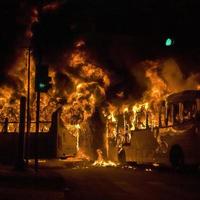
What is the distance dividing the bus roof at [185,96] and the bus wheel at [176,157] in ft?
6.54

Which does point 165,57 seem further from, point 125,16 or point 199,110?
point 199,110

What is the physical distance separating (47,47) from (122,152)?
16.7m

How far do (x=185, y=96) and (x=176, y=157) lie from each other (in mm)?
2697

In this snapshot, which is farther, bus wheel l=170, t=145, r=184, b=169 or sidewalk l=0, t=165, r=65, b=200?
bus wheel l=170, t=145, r=184, b=169

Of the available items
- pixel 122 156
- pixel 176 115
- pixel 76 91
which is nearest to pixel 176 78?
pixel 76 91

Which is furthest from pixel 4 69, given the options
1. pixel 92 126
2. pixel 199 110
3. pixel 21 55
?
pixel 199 110

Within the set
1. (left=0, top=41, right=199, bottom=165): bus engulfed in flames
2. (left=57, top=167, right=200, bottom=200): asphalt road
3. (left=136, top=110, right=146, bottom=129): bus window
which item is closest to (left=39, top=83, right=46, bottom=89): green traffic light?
(left=57, top=167, right=200, bottom=200): asphalt road

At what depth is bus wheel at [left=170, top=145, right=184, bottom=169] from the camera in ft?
73.3

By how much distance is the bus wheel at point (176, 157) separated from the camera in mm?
22341

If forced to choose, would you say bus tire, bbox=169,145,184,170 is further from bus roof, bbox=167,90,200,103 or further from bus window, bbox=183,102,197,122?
bus roof, bbox=167,90,200,103

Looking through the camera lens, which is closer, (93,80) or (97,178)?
(97,178)

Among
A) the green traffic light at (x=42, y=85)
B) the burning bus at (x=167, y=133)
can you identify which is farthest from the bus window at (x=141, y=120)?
the green traffic light at (x=42, y=85)

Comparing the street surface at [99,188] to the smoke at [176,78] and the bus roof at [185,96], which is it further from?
the smoke at [176,78]

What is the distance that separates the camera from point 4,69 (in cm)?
4256
